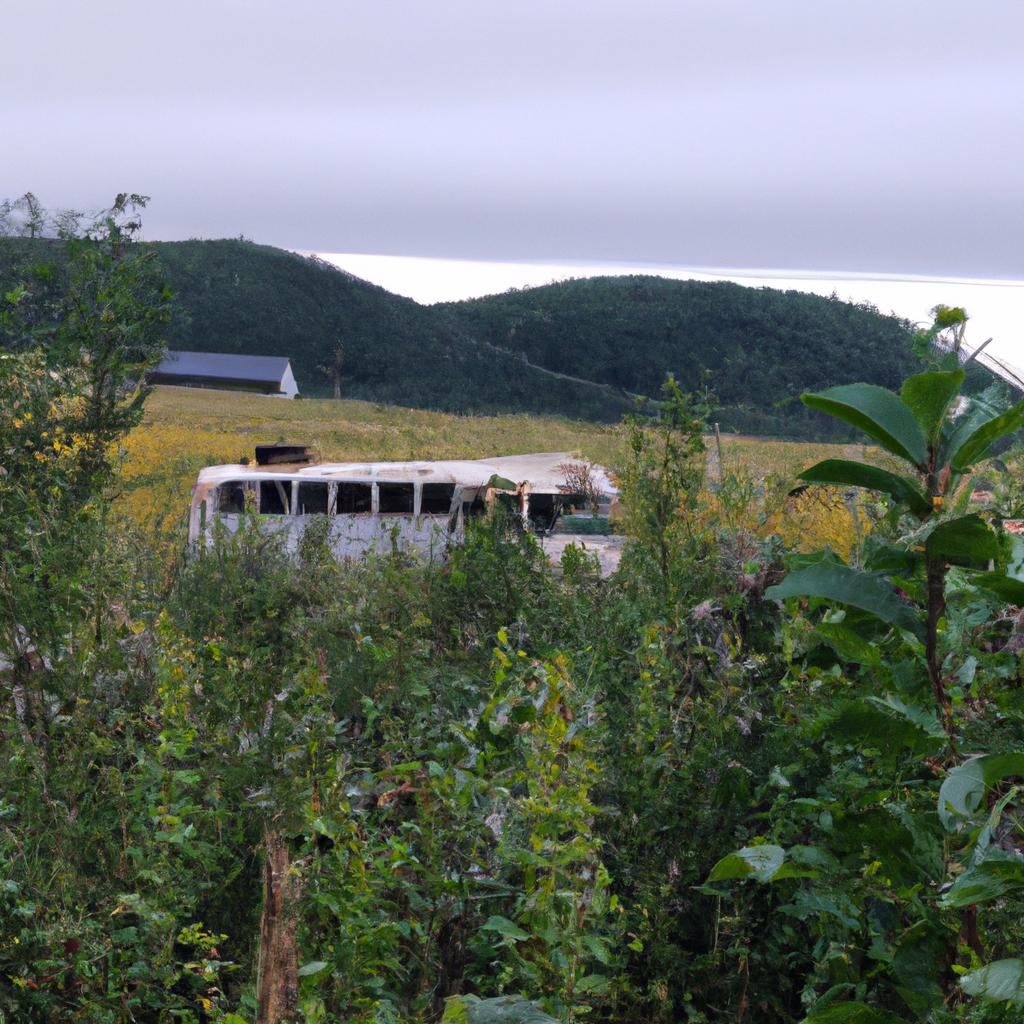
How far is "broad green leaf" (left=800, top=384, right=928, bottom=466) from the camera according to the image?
1.04m

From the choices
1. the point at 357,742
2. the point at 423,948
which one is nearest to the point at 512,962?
the point at 423,948

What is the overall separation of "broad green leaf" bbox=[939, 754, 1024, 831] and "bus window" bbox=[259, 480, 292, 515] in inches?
376

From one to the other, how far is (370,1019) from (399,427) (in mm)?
34584

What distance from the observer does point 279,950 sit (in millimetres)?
1418

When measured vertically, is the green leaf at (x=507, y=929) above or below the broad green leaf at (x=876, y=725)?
below

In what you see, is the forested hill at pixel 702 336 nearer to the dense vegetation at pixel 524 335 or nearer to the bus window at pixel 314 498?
the dense vegetation at pixel 524 335

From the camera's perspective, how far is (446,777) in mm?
1804

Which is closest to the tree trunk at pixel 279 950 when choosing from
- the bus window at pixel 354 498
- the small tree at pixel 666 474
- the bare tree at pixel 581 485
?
the small tree at pixel 666 474

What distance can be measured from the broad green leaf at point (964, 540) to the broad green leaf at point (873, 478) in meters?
A: 0.06

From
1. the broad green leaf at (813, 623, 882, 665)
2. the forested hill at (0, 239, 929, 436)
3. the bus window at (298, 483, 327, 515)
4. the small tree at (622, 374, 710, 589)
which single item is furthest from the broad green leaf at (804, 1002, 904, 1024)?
the forested hill at (0, 239, 929, 436)

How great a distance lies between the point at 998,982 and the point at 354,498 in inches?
376

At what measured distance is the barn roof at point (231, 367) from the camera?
6350 centimetres

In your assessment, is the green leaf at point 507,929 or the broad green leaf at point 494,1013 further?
the green leaf at point 507,929

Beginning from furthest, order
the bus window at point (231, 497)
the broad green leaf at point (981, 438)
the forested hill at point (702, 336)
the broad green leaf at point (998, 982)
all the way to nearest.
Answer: the forested hill at point (702, 336)
the bus window at point (231, 497)
the broad green leaf at point (981, 438)
the broad green leaf at point (998, 982)
